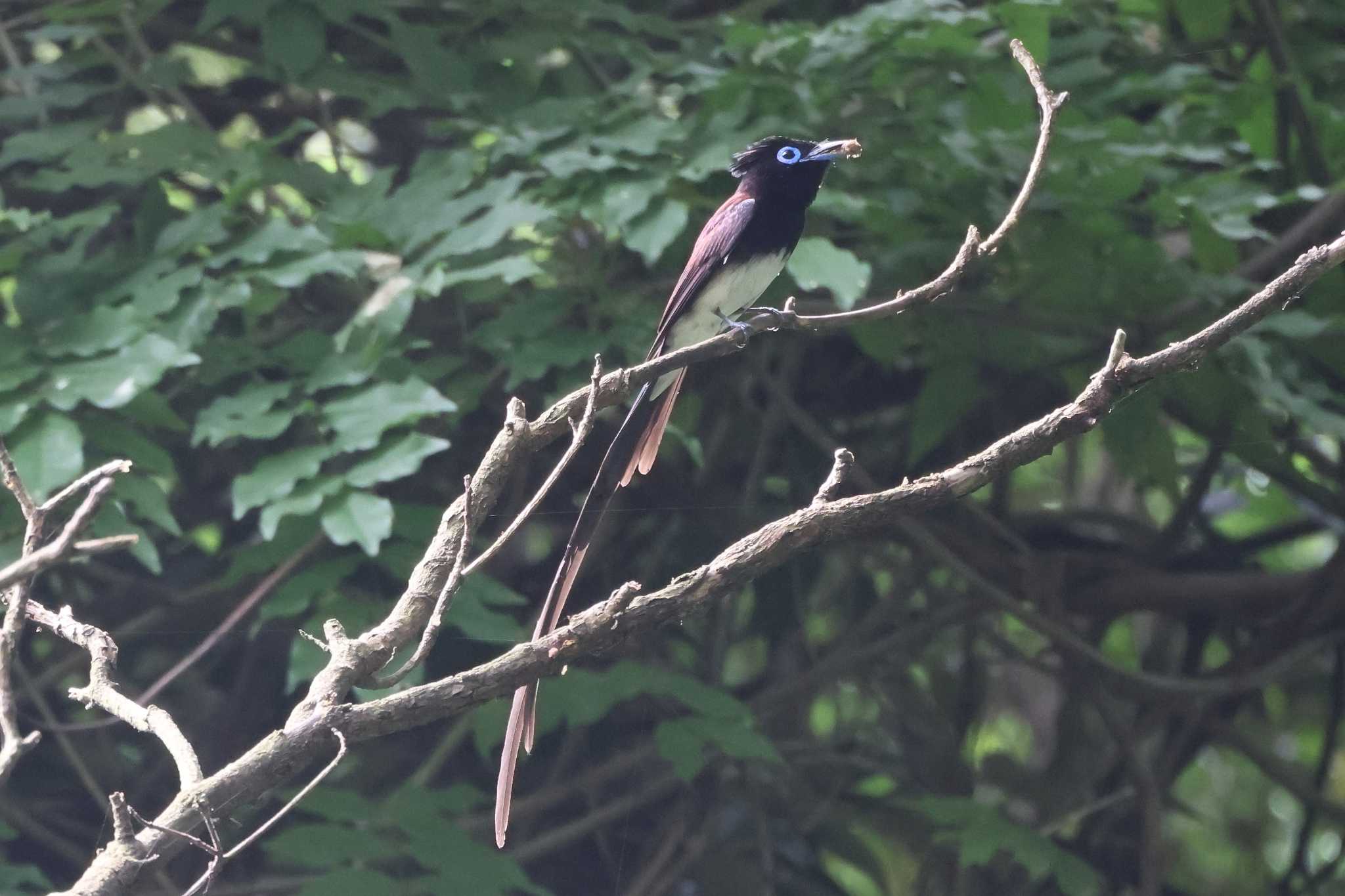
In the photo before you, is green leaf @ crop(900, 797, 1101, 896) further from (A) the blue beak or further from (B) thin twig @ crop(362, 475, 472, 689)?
(B) thin twig @ crop(362, 475, 472, 689)

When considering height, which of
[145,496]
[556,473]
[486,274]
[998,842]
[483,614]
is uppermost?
[556,473]

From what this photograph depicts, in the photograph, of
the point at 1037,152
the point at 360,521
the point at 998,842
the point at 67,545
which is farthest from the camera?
the point at 998,842

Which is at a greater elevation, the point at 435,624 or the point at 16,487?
the point at 16,487

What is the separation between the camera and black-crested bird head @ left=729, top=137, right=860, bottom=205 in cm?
206

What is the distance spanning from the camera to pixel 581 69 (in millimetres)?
2830

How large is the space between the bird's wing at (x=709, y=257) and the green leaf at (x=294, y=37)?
926mm

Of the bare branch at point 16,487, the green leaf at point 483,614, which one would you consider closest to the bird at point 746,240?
the green leaf at point 483,614

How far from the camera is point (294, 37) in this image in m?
2.52

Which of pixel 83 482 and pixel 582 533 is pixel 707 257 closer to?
pixel 582 533

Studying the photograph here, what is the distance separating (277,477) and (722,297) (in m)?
0.72

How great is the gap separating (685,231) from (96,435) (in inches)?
40.2

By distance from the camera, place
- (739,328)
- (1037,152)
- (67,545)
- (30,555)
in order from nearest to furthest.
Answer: (67,545), (30,555), (1037,152), (739,328)

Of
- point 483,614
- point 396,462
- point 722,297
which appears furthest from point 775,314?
point 483,614

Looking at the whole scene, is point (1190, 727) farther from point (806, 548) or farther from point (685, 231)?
point (806, 548)
